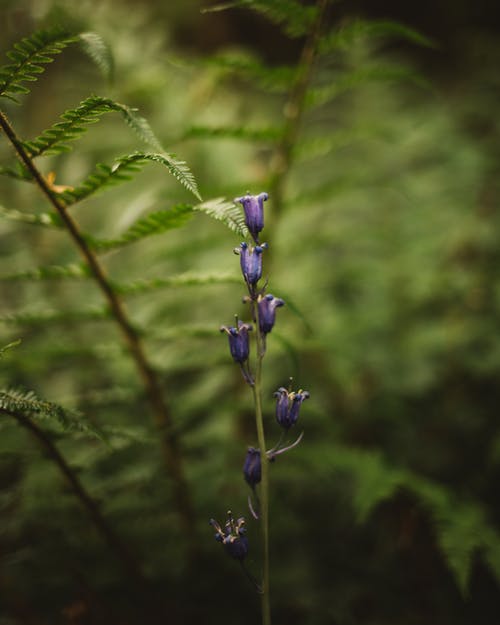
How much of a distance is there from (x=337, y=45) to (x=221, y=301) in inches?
63.3

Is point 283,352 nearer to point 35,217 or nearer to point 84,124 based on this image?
point 35,217

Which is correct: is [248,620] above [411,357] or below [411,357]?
below

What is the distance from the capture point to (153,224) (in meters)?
1.22

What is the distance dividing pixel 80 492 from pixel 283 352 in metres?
1.28

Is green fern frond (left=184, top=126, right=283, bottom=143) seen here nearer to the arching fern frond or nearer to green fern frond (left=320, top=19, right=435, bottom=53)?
green fern frond (left=320, top=19, right=435, bottom=53)

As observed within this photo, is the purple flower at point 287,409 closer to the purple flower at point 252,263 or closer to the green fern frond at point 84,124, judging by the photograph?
→ the purple flower at point 252,263

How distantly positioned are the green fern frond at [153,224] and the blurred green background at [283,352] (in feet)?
0.52

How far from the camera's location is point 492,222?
2.88 meters

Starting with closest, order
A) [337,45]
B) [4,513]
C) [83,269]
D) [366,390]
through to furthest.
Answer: [83,269]
[337,45]
[4,513]
[366,390]

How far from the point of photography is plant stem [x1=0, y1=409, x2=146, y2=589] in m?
1.08

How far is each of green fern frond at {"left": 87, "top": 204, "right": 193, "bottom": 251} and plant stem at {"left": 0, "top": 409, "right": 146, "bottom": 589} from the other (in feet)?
1.74

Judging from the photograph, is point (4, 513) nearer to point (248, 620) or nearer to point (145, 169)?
point (248, 620)

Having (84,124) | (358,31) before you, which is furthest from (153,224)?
(358,31)

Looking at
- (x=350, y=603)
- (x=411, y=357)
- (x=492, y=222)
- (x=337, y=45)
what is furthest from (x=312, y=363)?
(x=337, y=45)
